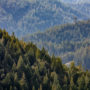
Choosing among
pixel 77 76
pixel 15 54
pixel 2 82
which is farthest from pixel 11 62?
pixel 77 76

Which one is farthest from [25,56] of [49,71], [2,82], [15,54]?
[2,82]

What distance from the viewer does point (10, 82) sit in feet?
108

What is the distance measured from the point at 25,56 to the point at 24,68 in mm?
3179

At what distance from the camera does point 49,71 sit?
37.1m

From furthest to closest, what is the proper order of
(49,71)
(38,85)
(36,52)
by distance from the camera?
1. (36,52)
2. (49,71)
3. (38,85)

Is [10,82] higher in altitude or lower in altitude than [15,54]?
lower

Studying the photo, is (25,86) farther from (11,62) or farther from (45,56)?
(45,56)

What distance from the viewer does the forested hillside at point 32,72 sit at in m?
33.3

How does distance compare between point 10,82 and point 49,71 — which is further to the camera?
point 49,71

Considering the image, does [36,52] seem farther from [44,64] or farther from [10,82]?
[10,82]

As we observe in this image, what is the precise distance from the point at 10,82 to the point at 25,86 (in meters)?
1.99

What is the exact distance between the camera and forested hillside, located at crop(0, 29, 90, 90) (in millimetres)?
33281

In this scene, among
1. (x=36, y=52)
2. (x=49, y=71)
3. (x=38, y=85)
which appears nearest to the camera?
(x=38, y=85)

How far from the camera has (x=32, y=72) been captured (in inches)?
1411
